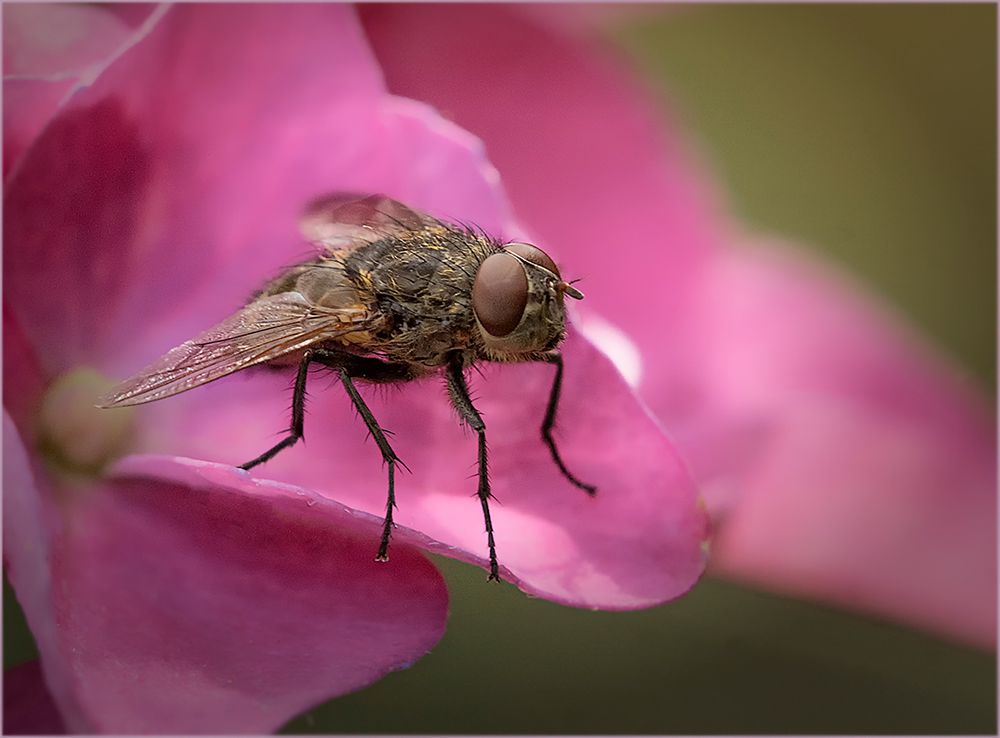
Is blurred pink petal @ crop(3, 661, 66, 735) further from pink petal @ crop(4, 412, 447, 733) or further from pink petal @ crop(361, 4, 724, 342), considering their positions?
pink petal @ crop(361, 4, 724, 342)

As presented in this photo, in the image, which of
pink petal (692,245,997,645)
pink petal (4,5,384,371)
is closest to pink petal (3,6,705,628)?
pink petal (4,5,384,371)

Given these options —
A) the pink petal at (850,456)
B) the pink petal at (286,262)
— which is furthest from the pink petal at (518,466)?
the pink petal at (850,456)

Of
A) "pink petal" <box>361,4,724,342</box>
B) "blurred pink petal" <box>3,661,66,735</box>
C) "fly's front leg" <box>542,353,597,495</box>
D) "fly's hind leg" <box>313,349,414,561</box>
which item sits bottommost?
"blurred pink petal" <box>3,661,66,735</box>

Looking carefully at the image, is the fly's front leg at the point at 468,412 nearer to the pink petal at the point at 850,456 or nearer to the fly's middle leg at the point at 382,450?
the fly's middle leg at the point at 382,450

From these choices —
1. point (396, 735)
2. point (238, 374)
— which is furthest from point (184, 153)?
point (396, 735)

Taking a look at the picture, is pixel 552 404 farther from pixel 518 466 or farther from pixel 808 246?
pixel 808 246
